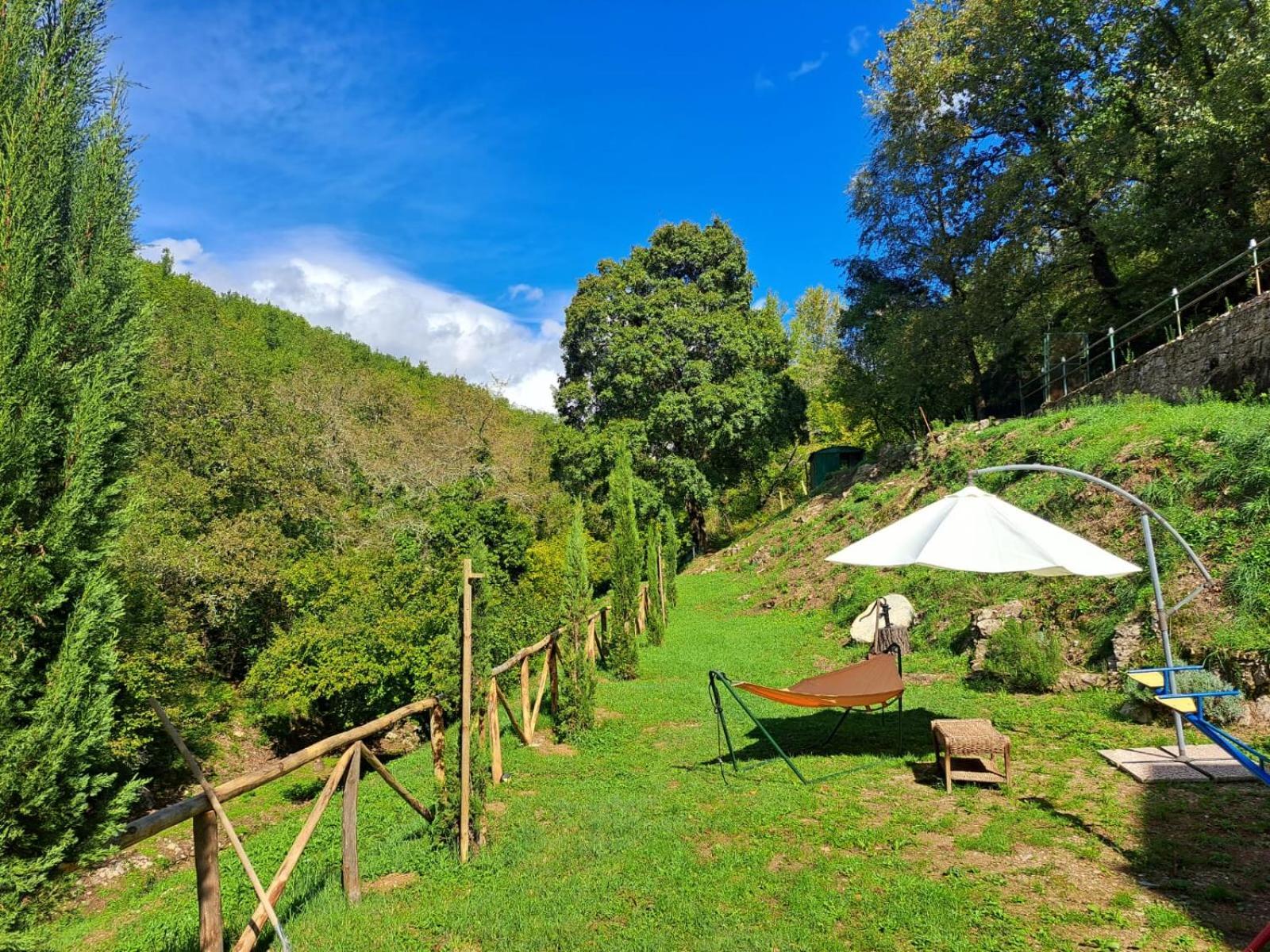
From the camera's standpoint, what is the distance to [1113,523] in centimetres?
820

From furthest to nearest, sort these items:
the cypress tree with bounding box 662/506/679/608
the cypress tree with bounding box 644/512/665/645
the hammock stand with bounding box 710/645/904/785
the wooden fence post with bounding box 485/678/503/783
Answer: the cypress tree with bounding box 662/506/679/608 < the cypress tree with bounding box 644/512/665/645 < the hammock stand with bounding box 710/645/904/785 < the wooden fence post with bounding box 485/678/503/783

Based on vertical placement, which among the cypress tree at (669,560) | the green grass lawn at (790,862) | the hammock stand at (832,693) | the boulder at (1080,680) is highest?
the cypress tree at (669,560)

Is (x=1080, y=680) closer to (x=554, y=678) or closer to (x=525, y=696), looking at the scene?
(x=554, y=678)

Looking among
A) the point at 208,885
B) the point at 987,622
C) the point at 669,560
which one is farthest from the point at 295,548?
the point at 987,622

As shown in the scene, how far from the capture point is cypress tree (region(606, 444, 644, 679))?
9.35 metres

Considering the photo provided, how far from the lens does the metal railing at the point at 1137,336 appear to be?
1125 cm

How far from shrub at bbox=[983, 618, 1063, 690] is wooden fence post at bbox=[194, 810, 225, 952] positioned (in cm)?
728

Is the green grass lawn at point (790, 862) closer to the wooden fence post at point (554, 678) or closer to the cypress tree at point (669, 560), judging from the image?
the wooden fence post at point (554, 678)

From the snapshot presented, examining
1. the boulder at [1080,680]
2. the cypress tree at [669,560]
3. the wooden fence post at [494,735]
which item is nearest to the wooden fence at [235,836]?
the wooden fence post at [494,735]

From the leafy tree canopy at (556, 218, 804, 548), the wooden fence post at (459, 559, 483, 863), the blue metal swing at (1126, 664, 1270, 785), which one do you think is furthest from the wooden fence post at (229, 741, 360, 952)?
the leafy tree canopy at (556, 218, 804, 548)

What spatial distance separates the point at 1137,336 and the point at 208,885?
1786 centimetres

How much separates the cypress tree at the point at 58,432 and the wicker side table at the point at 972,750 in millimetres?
4886

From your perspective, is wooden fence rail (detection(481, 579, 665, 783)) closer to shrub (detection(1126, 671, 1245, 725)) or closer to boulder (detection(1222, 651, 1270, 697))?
shrub (detection(1126, 671, 1245, 725))

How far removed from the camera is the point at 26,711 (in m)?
2.10
